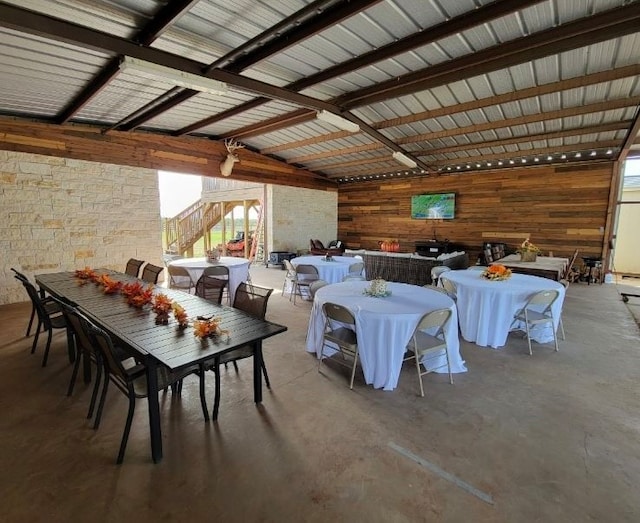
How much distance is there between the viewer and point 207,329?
219 cm

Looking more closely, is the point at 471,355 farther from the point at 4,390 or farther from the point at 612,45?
the point at 4,390

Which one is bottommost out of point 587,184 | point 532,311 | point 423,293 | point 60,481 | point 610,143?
point 60,481

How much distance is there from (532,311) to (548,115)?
11.9 feet

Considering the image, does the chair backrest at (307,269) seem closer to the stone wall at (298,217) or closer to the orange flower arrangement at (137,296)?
the orange flower arrangement at (137,296)

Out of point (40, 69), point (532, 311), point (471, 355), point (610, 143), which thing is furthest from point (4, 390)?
point (610, 143)

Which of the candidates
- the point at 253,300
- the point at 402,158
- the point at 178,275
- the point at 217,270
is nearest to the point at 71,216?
the point at 178,275

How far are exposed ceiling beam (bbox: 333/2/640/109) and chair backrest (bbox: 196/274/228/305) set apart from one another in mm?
3579

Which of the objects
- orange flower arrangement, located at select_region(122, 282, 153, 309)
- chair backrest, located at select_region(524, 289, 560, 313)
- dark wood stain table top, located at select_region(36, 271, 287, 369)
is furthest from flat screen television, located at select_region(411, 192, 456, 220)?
orange flower arrangement, located at select_region(122, 282, 153, 309)

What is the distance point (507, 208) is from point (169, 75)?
866 centimetres

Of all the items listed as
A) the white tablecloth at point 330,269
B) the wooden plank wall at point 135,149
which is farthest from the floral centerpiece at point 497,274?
the wooden plank wall at point 135,149

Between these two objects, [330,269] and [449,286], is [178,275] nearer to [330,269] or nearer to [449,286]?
[330,269]

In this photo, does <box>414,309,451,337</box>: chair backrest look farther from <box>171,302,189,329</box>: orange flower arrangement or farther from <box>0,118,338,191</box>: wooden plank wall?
<box>0,118,338,191</box>: wooden plank wall

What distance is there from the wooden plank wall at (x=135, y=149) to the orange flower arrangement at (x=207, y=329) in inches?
224

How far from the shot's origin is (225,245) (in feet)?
39.3
